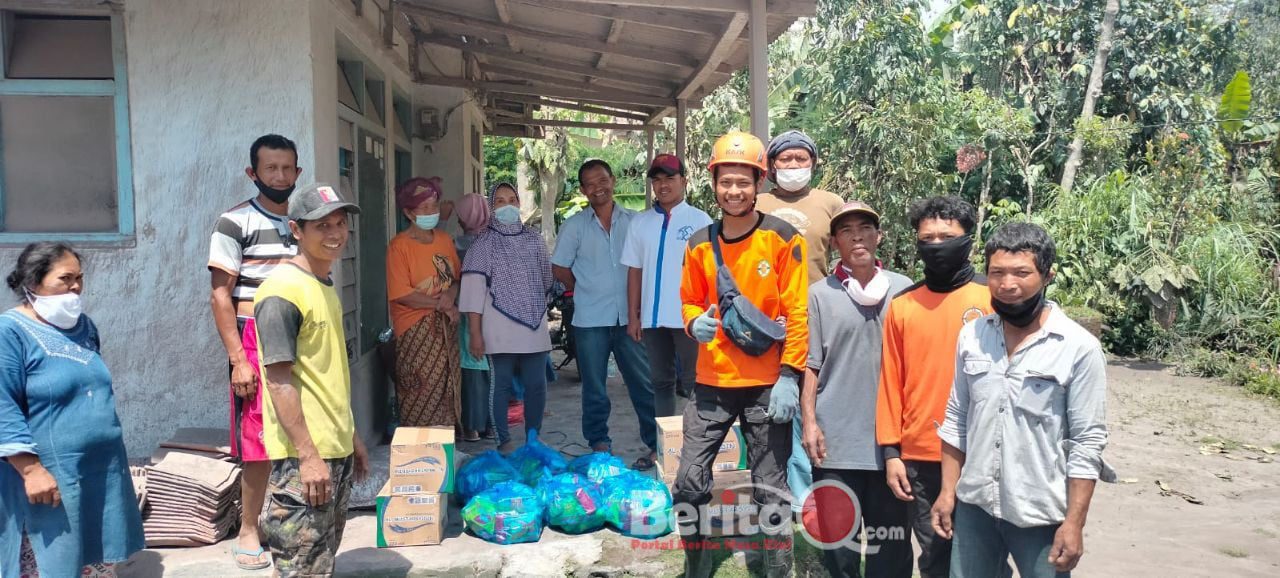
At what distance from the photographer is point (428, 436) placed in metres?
4.16

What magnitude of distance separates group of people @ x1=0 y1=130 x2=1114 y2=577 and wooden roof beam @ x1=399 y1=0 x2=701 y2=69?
2.97 m

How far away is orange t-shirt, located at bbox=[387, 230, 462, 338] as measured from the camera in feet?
16.9

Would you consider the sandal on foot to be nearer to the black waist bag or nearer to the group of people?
the group of people

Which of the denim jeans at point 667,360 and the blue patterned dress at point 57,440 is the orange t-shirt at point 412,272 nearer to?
the denim jeans at point 667,360

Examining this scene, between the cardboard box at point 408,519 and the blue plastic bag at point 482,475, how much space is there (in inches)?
13.8

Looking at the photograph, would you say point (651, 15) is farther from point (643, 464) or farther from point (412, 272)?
point (643, 464)

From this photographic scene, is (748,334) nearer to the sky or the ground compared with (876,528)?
nearer to the sky

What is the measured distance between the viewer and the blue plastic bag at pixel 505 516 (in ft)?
13.3

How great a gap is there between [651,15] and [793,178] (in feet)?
7.20

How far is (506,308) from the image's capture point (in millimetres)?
5066

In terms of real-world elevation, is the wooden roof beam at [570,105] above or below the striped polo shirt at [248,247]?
above

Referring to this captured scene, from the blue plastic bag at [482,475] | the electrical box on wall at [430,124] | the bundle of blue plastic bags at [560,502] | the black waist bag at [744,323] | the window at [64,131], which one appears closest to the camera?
the black waist bag at [744,323]

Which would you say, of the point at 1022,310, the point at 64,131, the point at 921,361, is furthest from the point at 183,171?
the point at 1022,310
